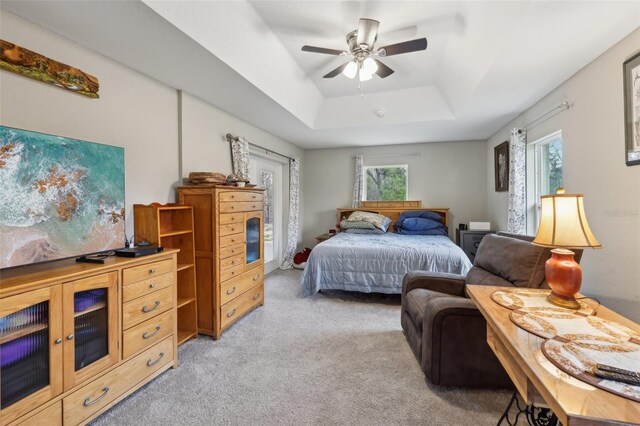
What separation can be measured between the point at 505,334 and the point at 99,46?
293 cm

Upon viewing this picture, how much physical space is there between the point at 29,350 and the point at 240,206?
1.82 metres

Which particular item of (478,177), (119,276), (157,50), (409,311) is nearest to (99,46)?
(157,50)

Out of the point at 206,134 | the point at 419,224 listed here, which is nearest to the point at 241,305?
the point at 206,134

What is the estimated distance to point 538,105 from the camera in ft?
10.2

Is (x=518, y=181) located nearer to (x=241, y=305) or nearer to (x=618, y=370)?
(x=618, y=370)

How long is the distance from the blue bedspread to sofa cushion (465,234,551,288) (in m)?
0.88

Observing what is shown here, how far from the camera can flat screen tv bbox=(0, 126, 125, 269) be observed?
1.45 m

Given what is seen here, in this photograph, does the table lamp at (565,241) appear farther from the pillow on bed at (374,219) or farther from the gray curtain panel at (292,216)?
the gray curtain panel at (292,216)

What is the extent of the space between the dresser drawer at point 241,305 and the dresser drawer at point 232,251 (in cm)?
46

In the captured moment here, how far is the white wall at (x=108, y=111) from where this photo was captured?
1653 millimetres

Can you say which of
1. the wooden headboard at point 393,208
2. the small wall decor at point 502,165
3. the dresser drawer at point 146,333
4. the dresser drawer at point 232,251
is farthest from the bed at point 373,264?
the dresser drawer at point 146,333

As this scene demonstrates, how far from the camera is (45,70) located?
68.2 inches

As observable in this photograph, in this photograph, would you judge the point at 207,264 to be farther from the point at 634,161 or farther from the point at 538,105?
the point at 538,105

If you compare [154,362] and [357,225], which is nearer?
[154,362]
